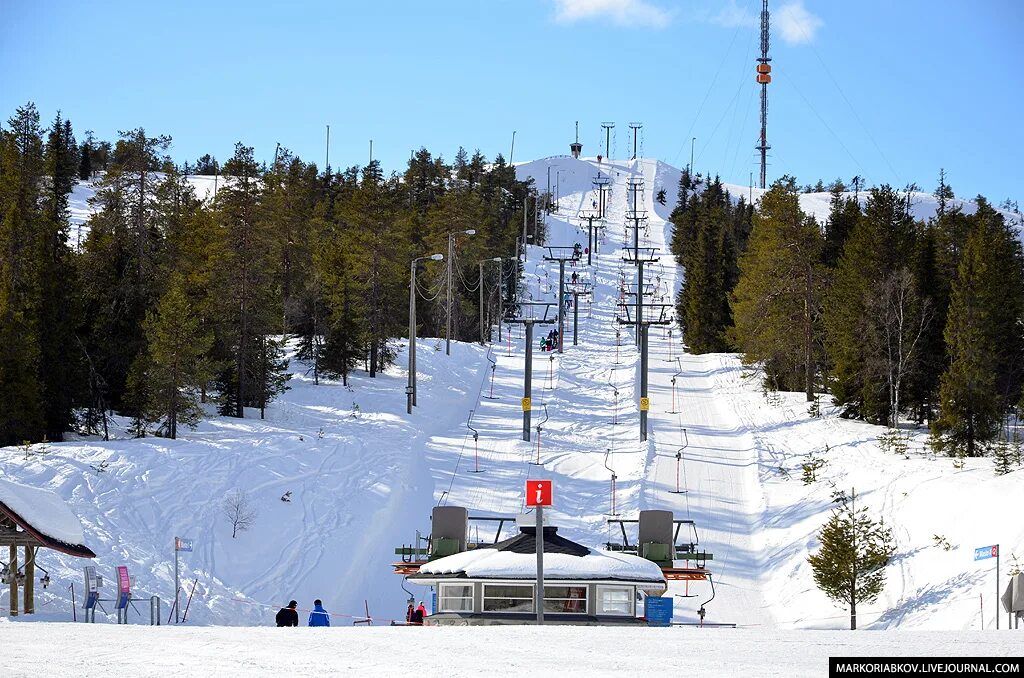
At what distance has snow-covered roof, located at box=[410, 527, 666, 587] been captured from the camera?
19.2 metres

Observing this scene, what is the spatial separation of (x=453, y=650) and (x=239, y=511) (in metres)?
16.9

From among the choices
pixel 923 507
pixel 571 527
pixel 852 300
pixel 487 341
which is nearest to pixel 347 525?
pixel 571 527

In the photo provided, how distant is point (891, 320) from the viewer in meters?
45.3

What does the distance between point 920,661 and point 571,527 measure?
22.6 meters

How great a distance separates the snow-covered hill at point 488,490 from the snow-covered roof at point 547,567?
6922 millimetres

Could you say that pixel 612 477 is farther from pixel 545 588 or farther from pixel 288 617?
pixel 545 588

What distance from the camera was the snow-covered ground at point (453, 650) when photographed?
12859 mm

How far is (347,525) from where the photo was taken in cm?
3162

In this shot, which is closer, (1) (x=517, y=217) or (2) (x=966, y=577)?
(2) (x=966, y=577)

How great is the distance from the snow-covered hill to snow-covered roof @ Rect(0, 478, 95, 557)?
1.63 metres

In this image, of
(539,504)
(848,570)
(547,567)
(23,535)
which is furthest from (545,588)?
(848,570)

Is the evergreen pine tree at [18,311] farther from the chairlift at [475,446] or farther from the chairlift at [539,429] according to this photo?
the chairlift at [539,429]

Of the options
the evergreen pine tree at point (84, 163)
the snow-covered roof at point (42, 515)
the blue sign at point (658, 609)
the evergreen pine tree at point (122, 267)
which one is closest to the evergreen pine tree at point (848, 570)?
the blue sign at point (658, 609)

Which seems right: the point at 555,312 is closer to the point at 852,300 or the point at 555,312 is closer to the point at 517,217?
the point at 517,217
